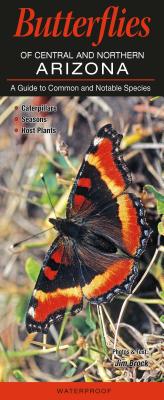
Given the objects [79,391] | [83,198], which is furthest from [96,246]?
[79,391]

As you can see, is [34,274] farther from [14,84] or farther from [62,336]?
[14,84]

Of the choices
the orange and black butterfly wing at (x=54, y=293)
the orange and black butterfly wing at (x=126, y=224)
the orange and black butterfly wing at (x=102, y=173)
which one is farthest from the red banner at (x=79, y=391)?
the orange and black butterfly wing at (x=102, y=173)

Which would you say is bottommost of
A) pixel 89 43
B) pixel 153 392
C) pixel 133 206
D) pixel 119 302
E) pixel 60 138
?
pixel 153 392

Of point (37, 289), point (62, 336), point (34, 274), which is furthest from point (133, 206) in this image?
point (62, 336)

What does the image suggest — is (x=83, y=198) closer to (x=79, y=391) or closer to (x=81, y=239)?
(x=81, y=239)

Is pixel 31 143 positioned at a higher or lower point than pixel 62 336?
higher

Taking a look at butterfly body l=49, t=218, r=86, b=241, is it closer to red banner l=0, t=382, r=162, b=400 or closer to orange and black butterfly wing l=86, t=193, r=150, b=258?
orange and black butterfly wing l=86, t=193, r=150, b=258

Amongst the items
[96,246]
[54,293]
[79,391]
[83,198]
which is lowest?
[79,391]
